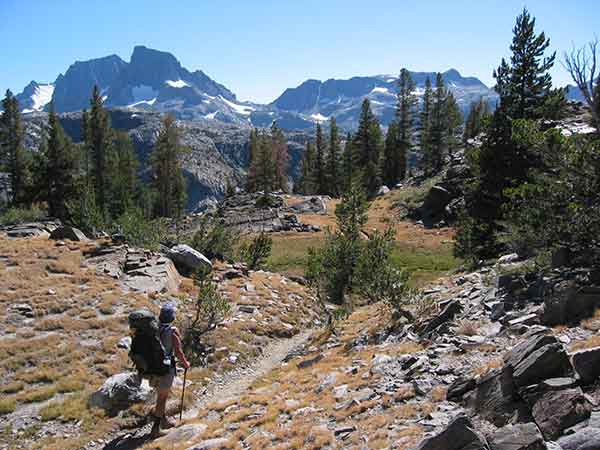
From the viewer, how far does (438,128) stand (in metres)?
66.7

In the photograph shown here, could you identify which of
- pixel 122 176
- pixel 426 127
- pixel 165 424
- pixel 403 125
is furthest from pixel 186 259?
pixel 426 127

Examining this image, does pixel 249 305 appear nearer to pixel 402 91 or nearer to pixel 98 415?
pixel 98 415

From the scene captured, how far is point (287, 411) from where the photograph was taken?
920cm

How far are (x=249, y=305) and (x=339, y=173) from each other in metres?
54.7

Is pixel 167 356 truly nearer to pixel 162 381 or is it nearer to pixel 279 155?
pixel 162 381

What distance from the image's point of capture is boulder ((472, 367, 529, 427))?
5.92 m

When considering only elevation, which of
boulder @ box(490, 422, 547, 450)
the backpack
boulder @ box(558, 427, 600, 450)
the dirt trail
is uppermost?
boulder @ box(558, 427, 600, 450)

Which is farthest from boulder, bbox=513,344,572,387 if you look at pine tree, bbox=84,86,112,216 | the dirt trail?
pine tree, bbox=84,86,112,216

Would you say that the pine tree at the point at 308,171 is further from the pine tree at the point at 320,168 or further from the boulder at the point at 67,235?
the boulder at the point at 67,235

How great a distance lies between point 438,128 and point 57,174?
172ft

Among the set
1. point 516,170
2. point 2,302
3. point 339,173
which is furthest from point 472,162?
point 339,173

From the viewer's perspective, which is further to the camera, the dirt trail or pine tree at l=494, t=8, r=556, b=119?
pine tree at l=494, t=8, r=556, b=119

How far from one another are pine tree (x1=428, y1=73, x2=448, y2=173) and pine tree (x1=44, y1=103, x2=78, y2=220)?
4914 centimetres

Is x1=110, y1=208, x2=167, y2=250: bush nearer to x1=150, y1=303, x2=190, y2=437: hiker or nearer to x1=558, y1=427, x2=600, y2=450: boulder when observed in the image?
x1=150, y1=303, x2=190, y2=437: hiker
